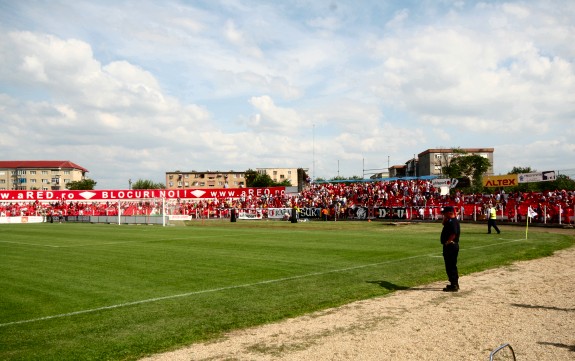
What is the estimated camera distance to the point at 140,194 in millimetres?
70000

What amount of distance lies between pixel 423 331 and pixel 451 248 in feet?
12.9

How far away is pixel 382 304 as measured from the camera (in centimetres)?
918

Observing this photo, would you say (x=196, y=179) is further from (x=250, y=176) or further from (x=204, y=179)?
(x=250, y=176)

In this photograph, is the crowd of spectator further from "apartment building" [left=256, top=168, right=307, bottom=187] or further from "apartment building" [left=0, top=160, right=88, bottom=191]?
"apartment building" [left=256, top=168, right=307, bottom=187]

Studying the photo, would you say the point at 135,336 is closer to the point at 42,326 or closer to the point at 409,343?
the point at 42,326

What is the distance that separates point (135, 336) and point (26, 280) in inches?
263

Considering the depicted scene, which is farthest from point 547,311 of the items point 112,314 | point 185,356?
point 112,314

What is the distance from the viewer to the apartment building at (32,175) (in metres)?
146

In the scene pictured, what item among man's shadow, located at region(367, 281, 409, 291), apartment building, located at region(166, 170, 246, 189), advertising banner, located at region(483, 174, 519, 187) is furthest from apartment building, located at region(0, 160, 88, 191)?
man's shadow, located at region(367, 281, 409, 291)

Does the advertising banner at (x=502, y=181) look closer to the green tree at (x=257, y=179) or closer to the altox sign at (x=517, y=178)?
the altox sign at (x=517, y=178)

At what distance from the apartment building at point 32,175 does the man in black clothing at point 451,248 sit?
156717mm

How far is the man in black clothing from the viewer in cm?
1042

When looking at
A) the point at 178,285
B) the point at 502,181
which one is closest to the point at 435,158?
the point at 502,181

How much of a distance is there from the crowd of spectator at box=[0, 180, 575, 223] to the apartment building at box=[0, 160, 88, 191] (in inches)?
3183
